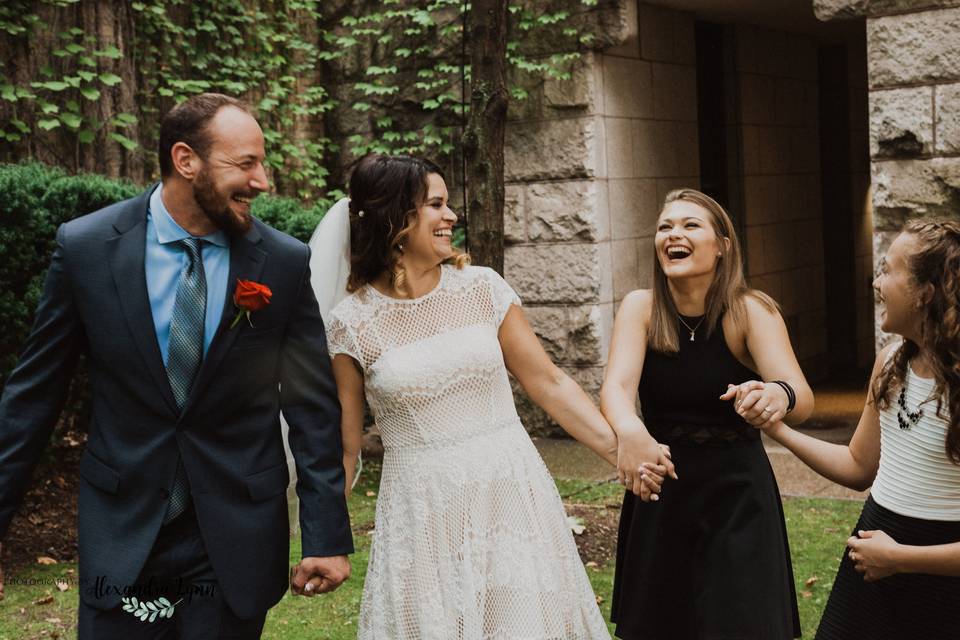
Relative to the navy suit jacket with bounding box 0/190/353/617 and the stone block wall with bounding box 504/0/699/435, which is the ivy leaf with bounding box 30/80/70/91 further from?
the navy suit jacket with bounding box 0/190/353/617

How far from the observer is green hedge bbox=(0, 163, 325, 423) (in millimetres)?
5645

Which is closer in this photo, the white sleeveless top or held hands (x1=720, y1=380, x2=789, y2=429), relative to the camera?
the white sleeveless top

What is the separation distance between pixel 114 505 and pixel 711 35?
8486 mm

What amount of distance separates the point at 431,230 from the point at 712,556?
4.46 ft

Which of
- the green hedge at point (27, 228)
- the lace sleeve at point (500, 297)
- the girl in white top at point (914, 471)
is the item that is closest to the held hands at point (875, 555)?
the girl in white top at point (914, 471)

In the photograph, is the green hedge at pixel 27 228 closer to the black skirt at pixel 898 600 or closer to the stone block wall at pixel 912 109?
the black skirt at pixel 898 600

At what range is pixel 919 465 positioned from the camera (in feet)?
9.62

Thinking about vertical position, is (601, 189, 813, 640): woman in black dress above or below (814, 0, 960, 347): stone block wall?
below

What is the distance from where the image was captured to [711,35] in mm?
10352

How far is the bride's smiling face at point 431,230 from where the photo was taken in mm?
3676

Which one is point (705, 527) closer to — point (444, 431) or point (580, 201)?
point (444, 431)

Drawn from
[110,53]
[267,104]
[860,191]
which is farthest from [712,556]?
[860,191]

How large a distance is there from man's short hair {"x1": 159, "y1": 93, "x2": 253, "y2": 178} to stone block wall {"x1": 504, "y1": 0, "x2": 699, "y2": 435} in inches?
220

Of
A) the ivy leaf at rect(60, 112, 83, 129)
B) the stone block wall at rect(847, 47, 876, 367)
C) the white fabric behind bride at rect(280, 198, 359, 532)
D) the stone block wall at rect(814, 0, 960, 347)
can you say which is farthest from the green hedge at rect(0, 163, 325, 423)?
the stone block wall at rect(847, 47, 876, 367)
